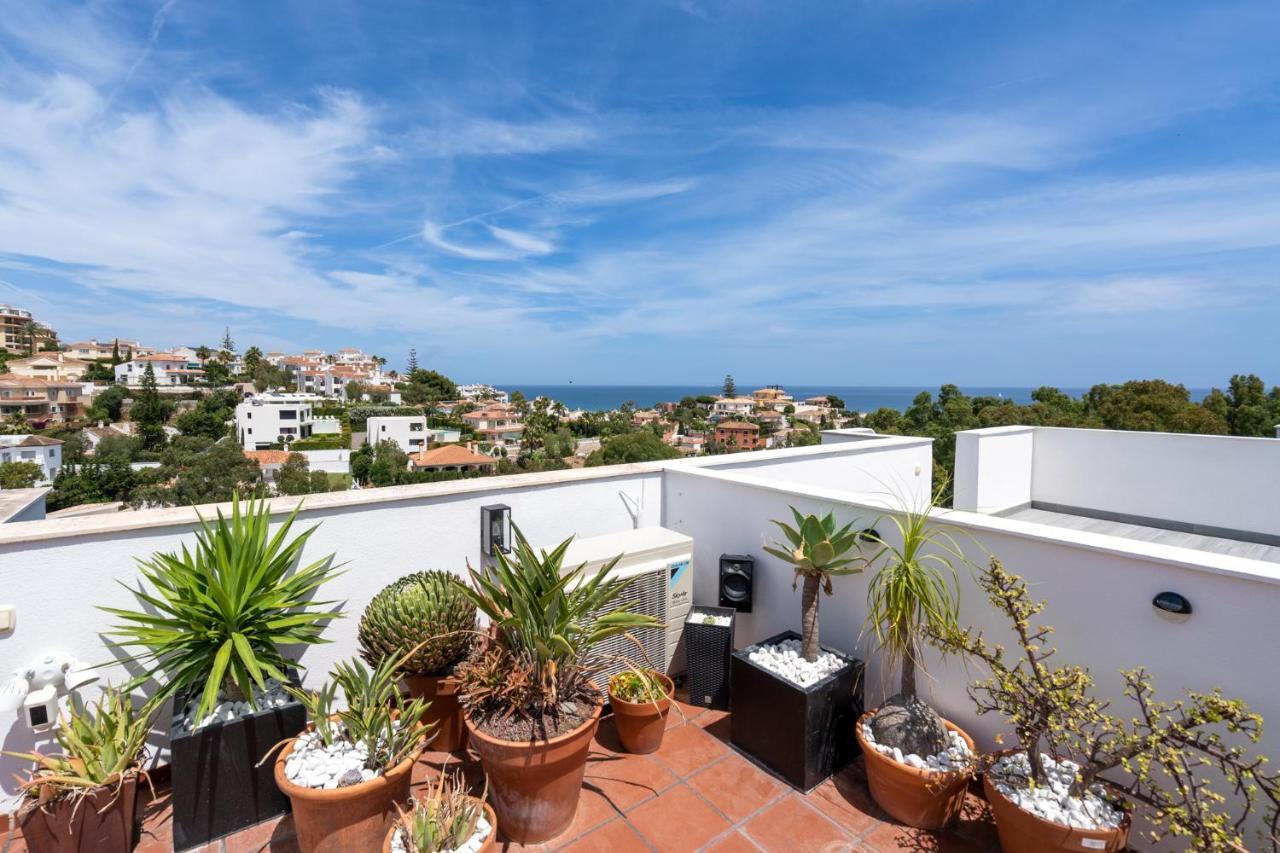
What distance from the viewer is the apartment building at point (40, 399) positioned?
62219 mm

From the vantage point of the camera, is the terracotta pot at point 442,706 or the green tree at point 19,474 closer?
the terracotta pot at point 442,706

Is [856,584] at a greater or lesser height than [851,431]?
A: lesser

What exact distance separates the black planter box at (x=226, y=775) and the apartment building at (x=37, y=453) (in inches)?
2441

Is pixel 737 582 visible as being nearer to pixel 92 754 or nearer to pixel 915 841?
pixel 915 841

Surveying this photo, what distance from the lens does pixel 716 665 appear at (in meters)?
3.46

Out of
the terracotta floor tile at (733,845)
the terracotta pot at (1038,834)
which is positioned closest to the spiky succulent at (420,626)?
the terracotta floor tile at (733,845)

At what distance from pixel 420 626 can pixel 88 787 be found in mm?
1355

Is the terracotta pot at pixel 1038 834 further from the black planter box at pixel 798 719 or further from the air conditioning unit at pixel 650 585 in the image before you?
the air conditioning unit at pixel 650 585

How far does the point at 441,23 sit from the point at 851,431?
40.6ft

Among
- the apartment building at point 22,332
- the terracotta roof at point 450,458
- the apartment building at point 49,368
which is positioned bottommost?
the terracotta roof at point 450,458

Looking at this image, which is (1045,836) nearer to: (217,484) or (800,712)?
(800,712)

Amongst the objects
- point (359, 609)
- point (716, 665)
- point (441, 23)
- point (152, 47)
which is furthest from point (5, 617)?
point (152, 47)

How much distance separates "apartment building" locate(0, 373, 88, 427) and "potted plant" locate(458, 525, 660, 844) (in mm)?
89157

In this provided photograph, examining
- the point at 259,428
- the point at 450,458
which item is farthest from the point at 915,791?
the point at 259,428
